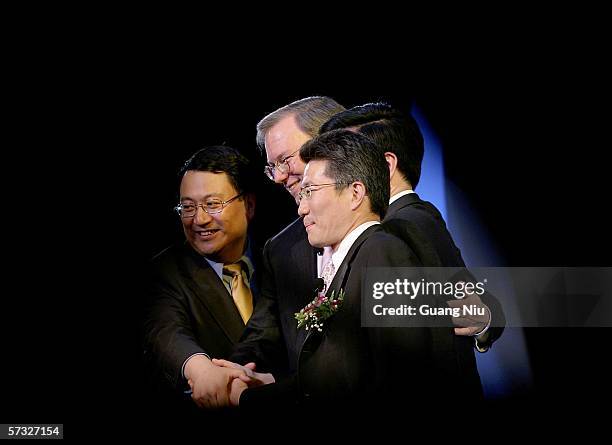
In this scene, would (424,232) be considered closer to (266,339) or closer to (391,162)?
(391,162)

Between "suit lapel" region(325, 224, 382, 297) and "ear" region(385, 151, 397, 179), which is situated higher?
"ear" region(385, 151, 397, 179)

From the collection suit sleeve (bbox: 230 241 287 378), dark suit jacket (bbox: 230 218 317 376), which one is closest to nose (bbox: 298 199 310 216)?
dark suit jacket (bbox: 230 218 317 376)

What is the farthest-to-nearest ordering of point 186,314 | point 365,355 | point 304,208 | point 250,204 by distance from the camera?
point 250,204 < point 186,314 < point 304,208 < point 365,355

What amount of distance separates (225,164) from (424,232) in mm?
971

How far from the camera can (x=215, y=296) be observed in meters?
3.60

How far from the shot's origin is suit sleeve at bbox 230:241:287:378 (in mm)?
3491

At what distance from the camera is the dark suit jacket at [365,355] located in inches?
106

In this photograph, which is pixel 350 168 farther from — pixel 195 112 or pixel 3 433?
pixel 3 433

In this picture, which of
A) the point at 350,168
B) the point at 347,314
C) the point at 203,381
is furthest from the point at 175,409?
the point at 350,168

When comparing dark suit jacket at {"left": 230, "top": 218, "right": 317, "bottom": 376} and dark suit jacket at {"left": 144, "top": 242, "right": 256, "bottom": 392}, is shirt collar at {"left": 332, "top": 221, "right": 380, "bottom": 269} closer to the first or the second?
dark suit jacket at {"left": 230, "top": 218, "right": 317, "bottom": 376}

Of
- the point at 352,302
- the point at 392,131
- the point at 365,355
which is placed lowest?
the point at 365,355

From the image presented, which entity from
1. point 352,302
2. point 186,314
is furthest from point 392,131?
point 186,314

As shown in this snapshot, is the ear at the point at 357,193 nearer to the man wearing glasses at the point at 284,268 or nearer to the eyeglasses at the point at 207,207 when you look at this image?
the man wearing glasses at the point at 284,268

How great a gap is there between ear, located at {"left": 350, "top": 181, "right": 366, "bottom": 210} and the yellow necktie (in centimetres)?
96
